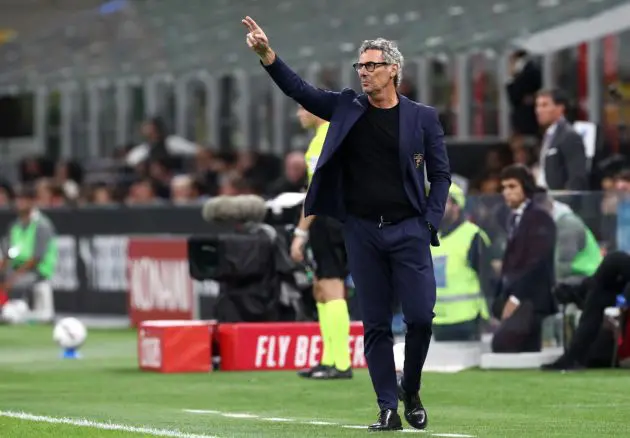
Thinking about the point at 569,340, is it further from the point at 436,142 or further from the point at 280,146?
the point at 280,146

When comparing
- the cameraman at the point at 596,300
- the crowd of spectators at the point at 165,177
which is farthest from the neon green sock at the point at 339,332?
the crowd of spectators at the point at 165,177

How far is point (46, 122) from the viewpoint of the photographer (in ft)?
138

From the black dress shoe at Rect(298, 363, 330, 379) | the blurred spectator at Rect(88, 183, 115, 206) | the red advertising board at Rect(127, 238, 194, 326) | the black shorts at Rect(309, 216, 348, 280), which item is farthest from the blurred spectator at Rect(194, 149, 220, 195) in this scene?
the black shorts at Rect(309, 216, 348, 280)

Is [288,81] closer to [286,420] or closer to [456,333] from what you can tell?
→ [286,420]

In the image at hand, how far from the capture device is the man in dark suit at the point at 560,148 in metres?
17.1

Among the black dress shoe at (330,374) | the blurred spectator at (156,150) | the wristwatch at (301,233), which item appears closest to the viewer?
the wristwatch at (301,233)

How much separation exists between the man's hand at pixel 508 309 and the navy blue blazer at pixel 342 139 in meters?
5.23

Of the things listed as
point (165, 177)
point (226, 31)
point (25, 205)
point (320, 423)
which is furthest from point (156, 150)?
point (320, 423)

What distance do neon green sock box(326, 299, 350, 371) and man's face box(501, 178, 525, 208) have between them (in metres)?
1.96

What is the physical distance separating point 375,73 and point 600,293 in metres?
4.81

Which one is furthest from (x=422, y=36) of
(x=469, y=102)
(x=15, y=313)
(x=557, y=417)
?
(x=557, y=417)

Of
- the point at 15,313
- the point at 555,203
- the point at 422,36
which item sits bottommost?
the point at 15,313

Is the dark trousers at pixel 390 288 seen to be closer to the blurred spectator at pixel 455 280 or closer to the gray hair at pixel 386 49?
the gray hair at pixel 386 49

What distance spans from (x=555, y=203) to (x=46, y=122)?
88.0 feet
